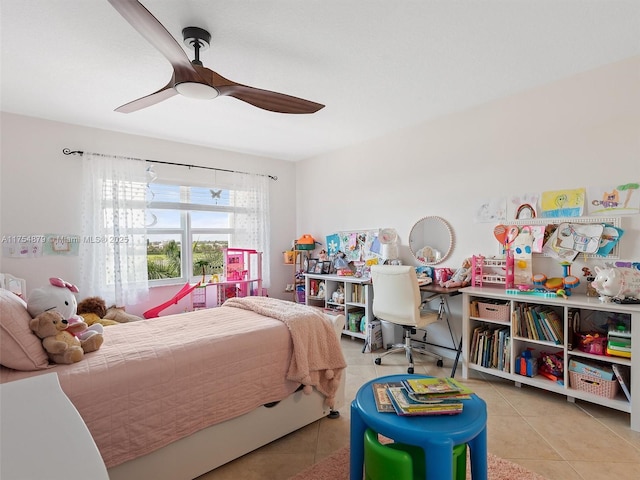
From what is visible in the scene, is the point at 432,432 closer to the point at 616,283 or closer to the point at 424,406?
the point at 424,406

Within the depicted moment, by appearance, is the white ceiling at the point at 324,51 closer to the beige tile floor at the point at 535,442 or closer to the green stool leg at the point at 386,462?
the green stool leg at the point at 386,462

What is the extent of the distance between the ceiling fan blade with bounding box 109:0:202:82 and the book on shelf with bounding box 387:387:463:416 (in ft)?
5.98

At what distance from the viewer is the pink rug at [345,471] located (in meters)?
1.65

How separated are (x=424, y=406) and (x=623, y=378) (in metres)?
1.75

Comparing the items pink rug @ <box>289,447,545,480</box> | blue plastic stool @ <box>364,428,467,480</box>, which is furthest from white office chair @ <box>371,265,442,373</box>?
blue plastic stool @ <box>364,428,467,480</box>

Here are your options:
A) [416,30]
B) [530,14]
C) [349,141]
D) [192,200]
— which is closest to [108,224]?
[192,200]

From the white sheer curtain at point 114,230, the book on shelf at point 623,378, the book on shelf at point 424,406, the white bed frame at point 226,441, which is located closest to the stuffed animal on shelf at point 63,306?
the white bed frame at point 226,441

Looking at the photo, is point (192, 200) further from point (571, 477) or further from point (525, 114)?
point (571, 477)

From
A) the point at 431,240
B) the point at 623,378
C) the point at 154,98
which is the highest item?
the point at 154,98

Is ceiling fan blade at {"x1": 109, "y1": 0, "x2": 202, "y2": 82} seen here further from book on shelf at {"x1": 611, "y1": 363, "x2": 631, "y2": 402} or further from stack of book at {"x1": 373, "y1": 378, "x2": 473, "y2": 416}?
book on shelf at {"x1": 611, "y1": 363, "x2": 631, "y2": 402}

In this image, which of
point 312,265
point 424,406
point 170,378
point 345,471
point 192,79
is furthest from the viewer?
point 312,265

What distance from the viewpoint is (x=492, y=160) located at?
3027 mm

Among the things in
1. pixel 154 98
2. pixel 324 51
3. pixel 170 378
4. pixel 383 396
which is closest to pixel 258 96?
pixel 324 51

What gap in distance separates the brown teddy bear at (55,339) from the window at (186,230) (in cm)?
256
